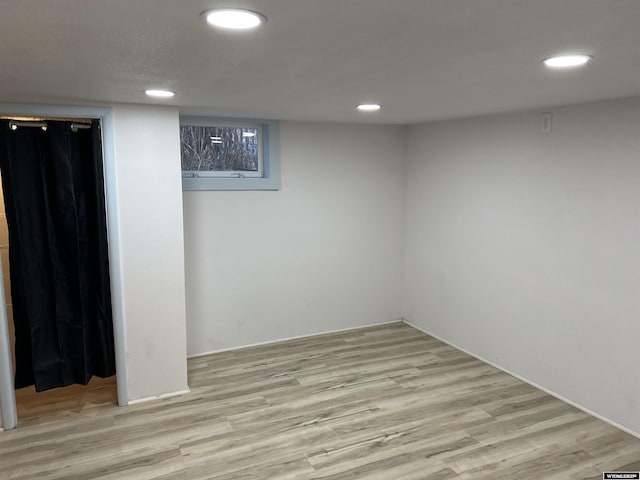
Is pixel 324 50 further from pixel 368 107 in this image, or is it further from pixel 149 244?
pixel 149 244

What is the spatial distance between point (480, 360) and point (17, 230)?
Result: 3487mm

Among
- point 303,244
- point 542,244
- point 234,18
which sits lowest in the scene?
point 303,244

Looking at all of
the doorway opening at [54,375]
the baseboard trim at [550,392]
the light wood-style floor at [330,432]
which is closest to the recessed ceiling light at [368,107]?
the doorway opening at [54,375]

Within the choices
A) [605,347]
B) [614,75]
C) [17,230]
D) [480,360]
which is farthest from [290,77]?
[480,360]

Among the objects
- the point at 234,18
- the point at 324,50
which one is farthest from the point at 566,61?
the point at 234,18

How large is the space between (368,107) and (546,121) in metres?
1.22

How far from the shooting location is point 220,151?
3973 millimetres

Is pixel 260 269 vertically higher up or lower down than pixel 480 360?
higher up

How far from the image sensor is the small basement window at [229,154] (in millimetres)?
3846

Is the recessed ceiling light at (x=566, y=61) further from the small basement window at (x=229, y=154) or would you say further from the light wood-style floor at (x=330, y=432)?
the small basement window at (x=229, y=154)

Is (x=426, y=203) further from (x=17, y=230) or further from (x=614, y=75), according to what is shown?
(x=17, y=230)

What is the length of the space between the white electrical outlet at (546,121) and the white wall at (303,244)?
1530 millimetres

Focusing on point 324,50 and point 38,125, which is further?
point 38,125

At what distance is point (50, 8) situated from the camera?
1.15 m
